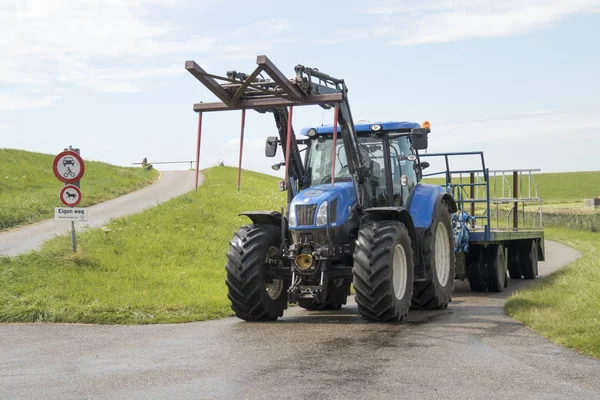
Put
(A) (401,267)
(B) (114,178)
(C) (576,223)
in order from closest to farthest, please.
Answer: (A) (401,267) < (B) (114,178) < (C) (576,223)

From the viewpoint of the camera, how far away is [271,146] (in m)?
13.1

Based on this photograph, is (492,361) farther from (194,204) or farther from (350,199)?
(194,204)

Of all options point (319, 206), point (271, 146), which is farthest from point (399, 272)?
point (271, 146)

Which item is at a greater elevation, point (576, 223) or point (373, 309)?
point (576, 223)

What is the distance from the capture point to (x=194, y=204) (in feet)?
107

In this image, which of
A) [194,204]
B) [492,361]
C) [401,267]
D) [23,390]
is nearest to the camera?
[23,390]

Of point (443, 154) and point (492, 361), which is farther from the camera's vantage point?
point (443, 154)

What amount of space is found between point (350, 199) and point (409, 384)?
5110 mm

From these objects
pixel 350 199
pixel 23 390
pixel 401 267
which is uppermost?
pixel 350 199

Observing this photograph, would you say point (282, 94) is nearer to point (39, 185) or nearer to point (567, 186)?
point (39, 185)

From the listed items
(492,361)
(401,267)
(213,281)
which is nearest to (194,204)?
(213,281)

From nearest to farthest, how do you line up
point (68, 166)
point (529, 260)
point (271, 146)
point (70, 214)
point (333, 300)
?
point (271, 146) < point (333, 300) < point (68, 166) < point (70, 214) < point (529, 260)

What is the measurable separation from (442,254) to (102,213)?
18.2 m

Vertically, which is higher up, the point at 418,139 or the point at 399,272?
the point at 418,139
